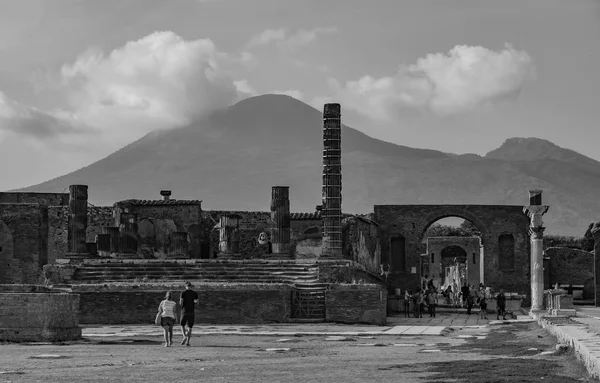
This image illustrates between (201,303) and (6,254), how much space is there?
18.3 meters

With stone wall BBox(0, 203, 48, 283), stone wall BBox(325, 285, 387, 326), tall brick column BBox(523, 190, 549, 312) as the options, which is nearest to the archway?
stone wall BBox(0, 203, 48, 283)

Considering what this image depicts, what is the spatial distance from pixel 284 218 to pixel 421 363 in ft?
84.9

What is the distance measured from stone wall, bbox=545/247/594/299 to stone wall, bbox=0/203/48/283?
23722 mm

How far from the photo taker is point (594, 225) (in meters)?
59.8

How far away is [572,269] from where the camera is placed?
57.5m

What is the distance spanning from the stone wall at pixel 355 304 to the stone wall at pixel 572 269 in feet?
85.3

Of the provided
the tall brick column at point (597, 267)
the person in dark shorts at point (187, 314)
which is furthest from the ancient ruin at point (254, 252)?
the person in dark shorts at point (187, 314)

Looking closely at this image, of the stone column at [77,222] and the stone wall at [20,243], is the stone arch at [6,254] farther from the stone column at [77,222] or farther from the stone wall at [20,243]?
the stone column at [77,222]

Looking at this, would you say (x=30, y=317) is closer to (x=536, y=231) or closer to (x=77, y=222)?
(x=536, y=231)

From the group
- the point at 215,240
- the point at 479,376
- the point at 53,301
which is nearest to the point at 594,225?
the point at 215,240

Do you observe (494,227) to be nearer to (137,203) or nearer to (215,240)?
→ (215,240)

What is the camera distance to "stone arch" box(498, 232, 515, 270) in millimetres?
54906

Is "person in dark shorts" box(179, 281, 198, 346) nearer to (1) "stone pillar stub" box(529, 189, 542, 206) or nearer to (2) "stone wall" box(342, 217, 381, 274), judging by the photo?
(1) "stone pillar stub" box(529, 189, 542, 206)

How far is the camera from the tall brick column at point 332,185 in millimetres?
40406
